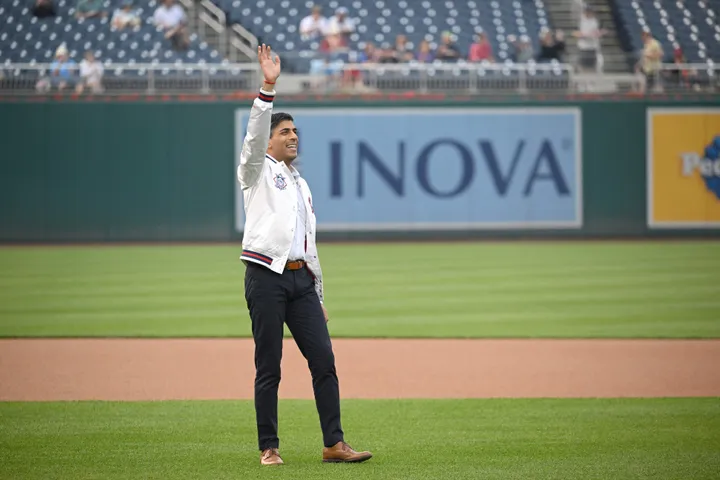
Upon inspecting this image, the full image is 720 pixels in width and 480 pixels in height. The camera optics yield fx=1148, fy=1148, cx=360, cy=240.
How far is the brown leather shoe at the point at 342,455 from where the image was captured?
6.36 meters

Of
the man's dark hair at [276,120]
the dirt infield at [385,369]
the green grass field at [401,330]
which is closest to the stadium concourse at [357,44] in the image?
the green grass field at [401,330]

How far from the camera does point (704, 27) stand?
28344mm

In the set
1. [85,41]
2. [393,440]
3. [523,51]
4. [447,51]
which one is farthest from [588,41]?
[393,440]

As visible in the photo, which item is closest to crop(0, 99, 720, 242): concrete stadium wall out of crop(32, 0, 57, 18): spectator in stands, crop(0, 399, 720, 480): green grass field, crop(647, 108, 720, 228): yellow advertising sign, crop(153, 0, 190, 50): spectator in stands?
crop(647, 108, 720, 228): yellow advertising sign

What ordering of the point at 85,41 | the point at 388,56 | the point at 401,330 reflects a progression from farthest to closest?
the point at 85,41
the point at 388,56
the point at 401,330

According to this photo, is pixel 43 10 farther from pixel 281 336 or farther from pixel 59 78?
pixel 281 336

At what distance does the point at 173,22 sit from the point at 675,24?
12.3m

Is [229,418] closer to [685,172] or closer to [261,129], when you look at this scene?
[261,129]

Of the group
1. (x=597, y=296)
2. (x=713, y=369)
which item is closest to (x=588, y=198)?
(x=597, y=296)

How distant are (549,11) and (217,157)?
9.85 meters

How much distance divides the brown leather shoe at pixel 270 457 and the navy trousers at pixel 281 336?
0.08 ft

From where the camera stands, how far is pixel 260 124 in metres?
5.99

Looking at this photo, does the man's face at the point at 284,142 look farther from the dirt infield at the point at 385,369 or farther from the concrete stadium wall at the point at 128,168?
the concrete stadium wall at the point at 128,168

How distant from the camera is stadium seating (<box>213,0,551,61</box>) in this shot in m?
27.4
